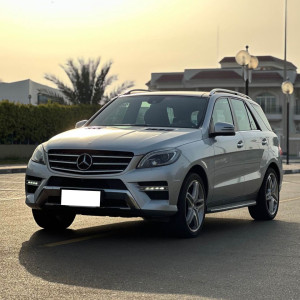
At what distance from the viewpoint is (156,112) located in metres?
9.95

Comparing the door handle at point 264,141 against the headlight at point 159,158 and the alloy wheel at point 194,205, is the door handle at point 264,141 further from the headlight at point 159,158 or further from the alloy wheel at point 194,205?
the headlight at point 159,158

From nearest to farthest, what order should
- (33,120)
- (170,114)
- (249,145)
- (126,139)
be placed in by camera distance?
(126,139) < (170,114) < (249,145) < (33,120)

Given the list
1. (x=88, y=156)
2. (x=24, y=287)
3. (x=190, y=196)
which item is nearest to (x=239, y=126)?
(x=190, y=196)

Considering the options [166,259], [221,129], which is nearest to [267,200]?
[221,129]

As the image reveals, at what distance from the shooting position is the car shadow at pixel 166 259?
6242 mm

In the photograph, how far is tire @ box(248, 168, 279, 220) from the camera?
442 inches

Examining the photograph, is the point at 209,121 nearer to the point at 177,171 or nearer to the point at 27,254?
the point at 177,171

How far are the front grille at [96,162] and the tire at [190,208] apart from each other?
79cm

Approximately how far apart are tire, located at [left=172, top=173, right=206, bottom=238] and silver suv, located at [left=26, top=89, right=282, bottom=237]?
0.01 metres

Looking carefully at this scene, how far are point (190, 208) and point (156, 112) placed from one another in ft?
4.90

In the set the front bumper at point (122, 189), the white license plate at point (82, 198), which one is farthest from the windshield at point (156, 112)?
the white license plate at point (82, 198)

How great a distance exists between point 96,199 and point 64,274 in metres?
1.83

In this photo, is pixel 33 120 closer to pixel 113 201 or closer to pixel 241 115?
pixel 241 115

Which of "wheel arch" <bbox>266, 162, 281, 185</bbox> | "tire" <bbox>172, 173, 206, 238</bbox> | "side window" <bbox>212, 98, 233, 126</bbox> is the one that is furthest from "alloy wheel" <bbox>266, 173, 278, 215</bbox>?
"tire" <bbox>172, 173, 206, 238</bbox>
